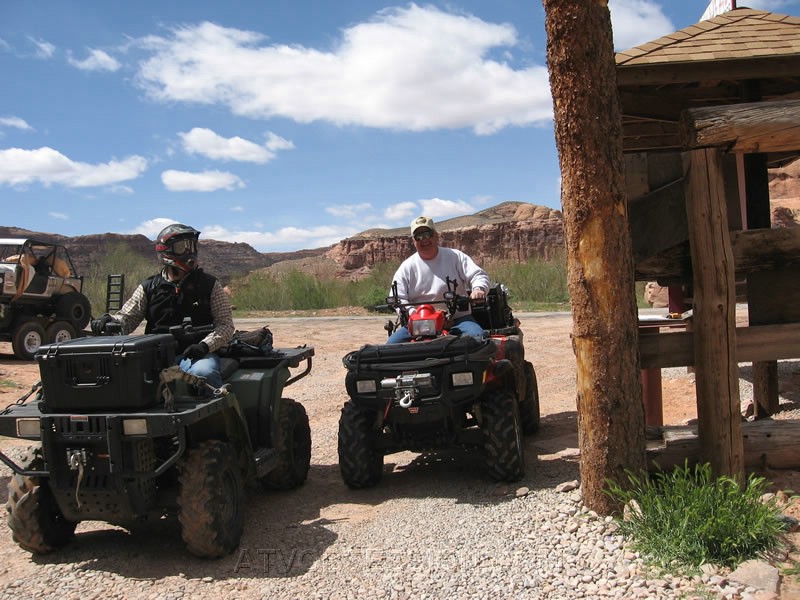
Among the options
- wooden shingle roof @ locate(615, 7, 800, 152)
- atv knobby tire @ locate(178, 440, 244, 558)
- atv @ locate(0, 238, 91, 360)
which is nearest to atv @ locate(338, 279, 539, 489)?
atv knobby tire @ locate(178, 440, 244, 558)

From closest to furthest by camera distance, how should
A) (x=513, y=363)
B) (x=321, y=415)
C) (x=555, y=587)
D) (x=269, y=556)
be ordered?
(x=555, y=587), (x=269, y=556), (x=513, y=363), (x=321, y=415)

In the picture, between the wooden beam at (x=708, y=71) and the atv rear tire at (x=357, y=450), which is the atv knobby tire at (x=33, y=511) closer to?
the atv rear tire at (x=357, y=450)

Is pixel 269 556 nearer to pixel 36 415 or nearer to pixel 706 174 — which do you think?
pixel 36 415

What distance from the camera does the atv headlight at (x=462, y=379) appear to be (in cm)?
531

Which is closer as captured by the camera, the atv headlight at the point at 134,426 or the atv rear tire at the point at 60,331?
the atv headlight at the point at 134,426

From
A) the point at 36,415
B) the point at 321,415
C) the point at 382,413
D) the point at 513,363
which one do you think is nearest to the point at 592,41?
the point at 513,363

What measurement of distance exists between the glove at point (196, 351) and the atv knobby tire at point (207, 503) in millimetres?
739

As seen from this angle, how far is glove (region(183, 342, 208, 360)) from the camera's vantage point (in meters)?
5.11

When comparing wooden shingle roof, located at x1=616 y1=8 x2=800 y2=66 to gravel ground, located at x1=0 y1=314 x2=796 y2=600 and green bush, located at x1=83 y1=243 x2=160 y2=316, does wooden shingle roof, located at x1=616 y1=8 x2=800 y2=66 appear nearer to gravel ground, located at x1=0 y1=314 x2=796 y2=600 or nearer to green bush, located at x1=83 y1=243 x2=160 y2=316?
gravel ground, located at x1=0 y1=314 x2=796 y2=600

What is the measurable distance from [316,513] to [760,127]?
3.84m

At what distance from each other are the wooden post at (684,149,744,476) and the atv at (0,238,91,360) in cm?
1366

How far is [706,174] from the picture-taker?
4.64m

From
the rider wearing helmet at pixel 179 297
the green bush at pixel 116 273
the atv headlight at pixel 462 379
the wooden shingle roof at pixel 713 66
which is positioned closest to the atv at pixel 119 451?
the rider wearing helmet at pixel 179 297

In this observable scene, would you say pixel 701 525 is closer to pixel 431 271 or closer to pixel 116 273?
pixel 431 271
